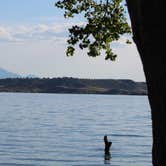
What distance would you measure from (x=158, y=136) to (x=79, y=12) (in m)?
6.37

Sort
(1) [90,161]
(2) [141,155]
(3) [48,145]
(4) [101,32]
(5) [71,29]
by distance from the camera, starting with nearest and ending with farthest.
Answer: (5) [71,29] < (4) [101,32] < (1) [90,161] < (2) [141,155] < (3) [48,145]

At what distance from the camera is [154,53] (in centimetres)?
872

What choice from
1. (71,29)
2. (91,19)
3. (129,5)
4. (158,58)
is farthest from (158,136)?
(91,19)

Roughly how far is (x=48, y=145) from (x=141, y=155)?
13.1 m

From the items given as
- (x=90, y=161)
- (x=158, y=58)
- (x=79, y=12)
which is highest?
(x=79, y=12)

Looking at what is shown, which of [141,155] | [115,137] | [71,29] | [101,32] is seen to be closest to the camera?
[71,29]

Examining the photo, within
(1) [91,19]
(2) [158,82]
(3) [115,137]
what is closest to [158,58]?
(2) [158,82]

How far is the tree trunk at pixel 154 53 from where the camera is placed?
8.58 metres

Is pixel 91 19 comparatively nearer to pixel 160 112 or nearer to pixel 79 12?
pixel 79 12

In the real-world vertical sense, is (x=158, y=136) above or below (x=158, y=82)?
below

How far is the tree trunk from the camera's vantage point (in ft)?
28.1

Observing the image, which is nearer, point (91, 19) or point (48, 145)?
point (91, 19)

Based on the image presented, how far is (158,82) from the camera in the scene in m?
8.75

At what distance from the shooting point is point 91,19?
47.6 feet
